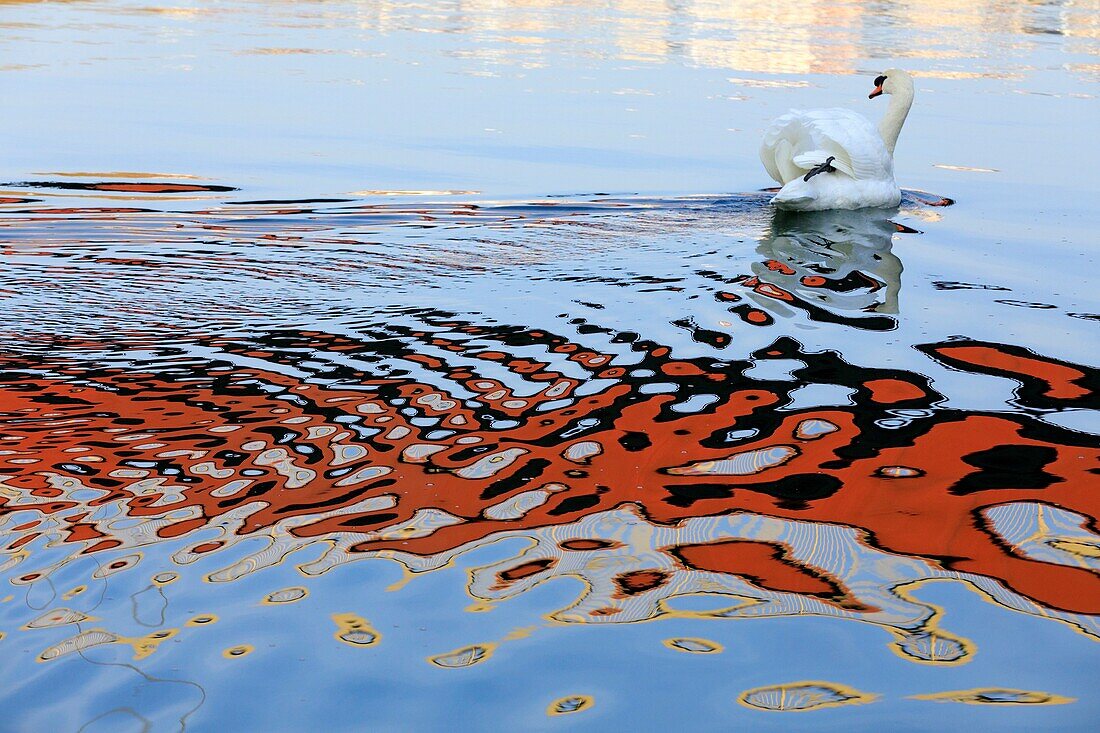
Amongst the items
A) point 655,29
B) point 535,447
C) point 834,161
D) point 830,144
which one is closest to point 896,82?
point 830,144

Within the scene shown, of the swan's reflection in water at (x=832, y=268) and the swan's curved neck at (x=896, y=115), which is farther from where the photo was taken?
the swan's curved neck at (x=896, y=115)

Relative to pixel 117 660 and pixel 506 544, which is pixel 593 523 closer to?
pixel 506 544

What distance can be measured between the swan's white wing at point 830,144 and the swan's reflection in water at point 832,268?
0.39 metres

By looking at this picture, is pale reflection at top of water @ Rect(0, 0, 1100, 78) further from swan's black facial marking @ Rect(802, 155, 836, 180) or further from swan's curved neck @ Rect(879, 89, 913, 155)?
swan's black facial marking @ Rect(802, 155, 836, 180)

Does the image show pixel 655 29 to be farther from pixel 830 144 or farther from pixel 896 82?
pixel 830 144

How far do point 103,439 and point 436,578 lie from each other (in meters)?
1.65

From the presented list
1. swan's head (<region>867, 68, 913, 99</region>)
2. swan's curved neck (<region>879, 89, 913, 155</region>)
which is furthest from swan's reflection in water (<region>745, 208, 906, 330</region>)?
swan's head (<region>867, 68, 913, 99</region>)

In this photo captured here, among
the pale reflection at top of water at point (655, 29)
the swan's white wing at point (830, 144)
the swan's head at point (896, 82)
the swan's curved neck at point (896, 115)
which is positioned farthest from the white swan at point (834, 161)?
the pale reflection at top of water at point (655, 29)

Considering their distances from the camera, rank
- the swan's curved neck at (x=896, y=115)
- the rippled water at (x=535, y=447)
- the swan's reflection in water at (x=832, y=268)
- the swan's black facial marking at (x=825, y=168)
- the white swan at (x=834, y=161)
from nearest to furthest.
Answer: the rippled water at (x=535, y=447) → the swan's reflection in water at (x=832, y=268) → the swan's black facial marking at (x=825, y=168) → the white swan at (x=834, y=161) → the swan's curved neck at (x=896, y=115)

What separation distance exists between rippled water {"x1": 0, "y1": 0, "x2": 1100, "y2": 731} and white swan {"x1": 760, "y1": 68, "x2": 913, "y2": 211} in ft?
0.96

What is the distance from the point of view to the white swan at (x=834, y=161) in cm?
936

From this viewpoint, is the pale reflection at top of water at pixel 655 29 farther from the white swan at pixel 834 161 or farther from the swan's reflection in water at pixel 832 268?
the swan's reflection in water at pixel 832 268

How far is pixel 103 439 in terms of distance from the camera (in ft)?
14.3

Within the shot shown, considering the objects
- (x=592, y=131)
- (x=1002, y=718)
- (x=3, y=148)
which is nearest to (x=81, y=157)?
(x=3, y=148)
